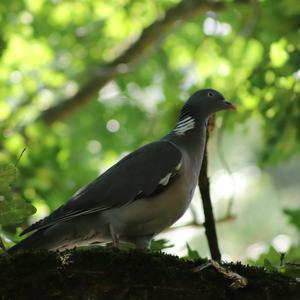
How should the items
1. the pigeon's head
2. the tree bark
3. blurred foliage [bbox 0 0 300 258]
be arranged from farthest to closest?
1. blurred foliage [bbox 0 0 300 258]
2. the pigeon's head
3. the tree bark

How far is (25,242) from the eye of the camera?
11.6ft

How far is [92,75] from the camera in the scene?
8.51 m

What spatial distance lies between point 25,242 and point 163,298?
3.72 feet

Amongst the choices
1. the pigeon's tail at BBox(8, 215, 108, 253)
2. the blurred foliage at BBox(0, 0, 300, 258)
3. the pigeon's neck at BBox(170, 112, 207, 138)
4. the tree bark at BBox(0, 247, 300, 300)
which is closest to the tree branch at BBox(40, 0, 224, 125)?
the blurred foliage at BBox(0, 0, 300, 258)

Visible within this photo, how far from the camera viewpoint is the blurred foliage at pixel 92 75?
249 inches

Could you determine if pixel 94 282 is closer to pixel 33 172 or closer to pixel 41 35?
pixel 33 172

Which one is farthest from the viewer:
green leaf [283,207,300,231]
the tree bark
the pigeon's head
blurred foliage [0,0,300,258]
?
blurred foliage [0,0,300,258]

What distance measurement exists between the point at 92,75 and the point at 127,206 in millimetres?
4961

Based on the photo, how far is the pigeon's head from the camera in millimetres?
4633

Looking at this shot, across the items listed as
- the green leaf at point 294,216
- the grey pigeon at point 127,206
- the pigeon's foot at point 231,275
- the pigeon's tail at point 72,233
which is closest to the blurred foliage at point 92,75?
the green leaf at point 294,216

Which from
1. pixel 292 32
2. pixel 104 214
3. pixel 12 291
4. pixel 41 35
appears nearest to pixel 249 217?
pixel 41 35

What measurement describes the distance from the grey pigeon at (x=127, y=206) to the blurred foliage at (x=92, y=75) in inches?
71.7

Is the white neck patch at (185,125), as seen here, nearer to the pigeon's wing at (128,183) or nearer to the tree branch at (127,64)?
the pigeon's wing at (128,183)

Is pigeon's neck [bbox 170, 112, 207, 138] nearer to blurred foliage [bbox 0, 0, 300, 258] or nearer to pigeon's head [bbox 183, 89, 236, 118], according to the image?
pigeon's head [bbox 183, 89, 236, 118]
